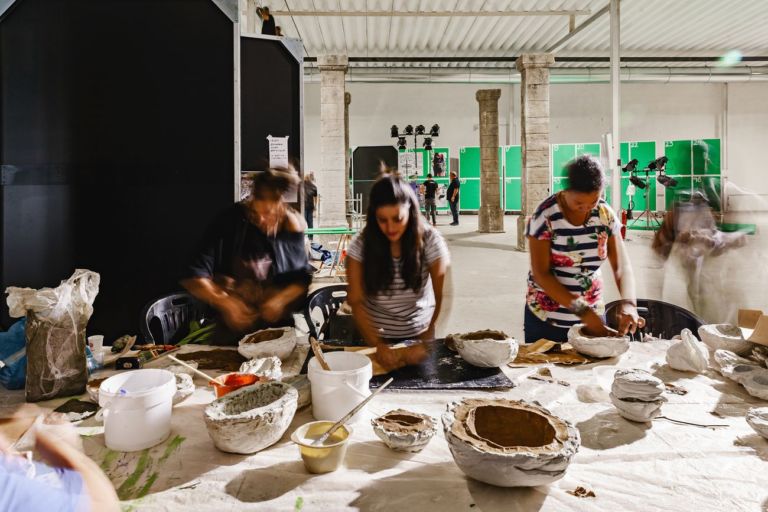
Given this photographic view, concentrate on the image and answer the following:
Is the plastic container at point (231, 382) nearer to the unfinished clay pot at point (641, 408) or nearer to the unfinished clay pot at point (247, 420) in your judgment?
the unfinished clay pot at point (247, 420)

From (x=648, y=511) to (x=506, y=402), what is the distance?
380mm

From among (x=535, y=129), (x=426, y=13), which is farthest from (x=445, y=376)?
(x=535, y=129)

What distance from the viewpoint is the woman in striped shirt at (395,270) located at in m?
2.32

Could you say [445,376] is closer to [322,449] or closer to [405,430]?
[405,430]

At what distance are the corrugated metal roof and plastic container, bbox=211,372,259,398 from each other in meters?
8.02

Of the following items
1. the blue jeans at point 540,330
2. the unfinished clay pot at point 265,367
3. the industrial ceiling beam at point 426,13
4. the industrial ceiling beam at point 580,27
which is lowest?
the blue jeans at point 540,330

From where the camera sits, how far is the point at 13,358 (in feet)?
5.70

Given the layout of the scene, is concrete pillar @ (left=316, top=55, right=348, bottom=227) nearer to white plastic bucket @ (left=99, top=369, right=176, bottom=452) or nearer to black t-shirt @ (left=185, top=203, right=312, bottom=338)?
black t-shirt @ (left=185, top=203, right=312, bottom=338)

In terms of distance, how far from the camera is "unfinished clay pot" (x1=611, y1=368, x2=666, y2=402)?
1.43 m

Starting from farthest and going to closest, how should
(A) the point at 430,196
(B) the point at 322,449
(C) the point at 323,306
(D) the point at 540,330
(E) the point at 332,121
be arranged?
(A) the point at 430,196, (E) the point at 332,121, (C) the point at 323,306, (D) the point at 540,330, (B) the point at 322,449

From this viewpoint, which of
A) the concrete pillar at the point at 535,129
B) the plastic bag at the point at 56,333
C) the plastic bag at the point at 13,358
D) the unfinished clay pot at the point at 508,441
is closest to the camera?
the unfinished clay pot at the point at 508,441

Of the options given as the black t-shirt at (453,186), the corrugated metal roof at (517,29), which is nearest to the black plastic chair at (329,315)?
the corrugated metal roof at (517,29)

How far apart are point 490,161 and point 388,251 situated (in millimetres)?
10564

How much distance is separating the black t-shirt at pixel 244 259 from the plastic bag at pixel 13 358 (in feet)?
3.03
